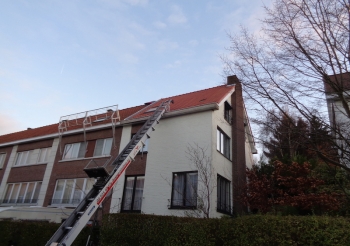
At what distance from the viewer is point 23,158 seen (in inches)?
840

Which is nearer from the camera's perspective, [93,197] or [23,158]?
[93,197]

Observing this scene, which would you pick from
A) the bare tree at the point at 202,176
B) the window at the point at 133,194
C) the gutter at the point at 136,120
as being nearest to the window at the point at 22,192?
the gutter at the point at 136,120

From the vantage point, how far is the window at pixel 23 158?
21.0 meters

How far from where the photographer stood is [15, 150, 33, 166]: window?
→ 68.8 feet

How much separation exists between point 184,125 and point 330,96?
26.2 ft

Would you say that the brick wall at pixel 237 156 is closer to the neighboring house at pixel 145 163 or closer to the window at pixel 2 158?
the neighboring house at pixel 145 163

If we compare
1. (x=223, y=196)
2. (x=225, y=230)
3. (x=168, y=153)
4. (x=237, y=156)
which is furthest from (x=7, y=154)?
(x=225, y=230)

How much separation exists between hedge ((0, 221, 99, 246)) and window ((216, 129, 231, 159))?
7.07 m

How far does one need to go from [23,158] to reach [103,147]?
8151mm

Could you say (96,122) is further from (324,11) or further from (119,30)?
(324,11)

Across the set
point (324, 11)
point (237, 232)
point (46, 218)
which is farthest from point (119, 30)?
point (46, 218)

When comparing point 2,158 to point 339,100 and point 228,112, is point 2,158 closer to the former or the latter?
point 228,112

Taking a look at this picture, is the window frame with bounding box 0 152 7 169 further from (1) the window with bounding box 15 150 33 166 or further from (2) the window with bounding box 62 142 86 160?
(2) the window with bounding box 62 142 86 160

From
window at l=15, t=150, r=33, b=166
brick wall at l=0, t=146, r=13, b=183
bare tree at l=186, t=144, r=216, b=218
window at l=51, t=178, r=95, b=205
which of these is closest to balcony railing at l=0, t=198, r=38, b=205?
window at l=51, t=178, r=95, b=205
